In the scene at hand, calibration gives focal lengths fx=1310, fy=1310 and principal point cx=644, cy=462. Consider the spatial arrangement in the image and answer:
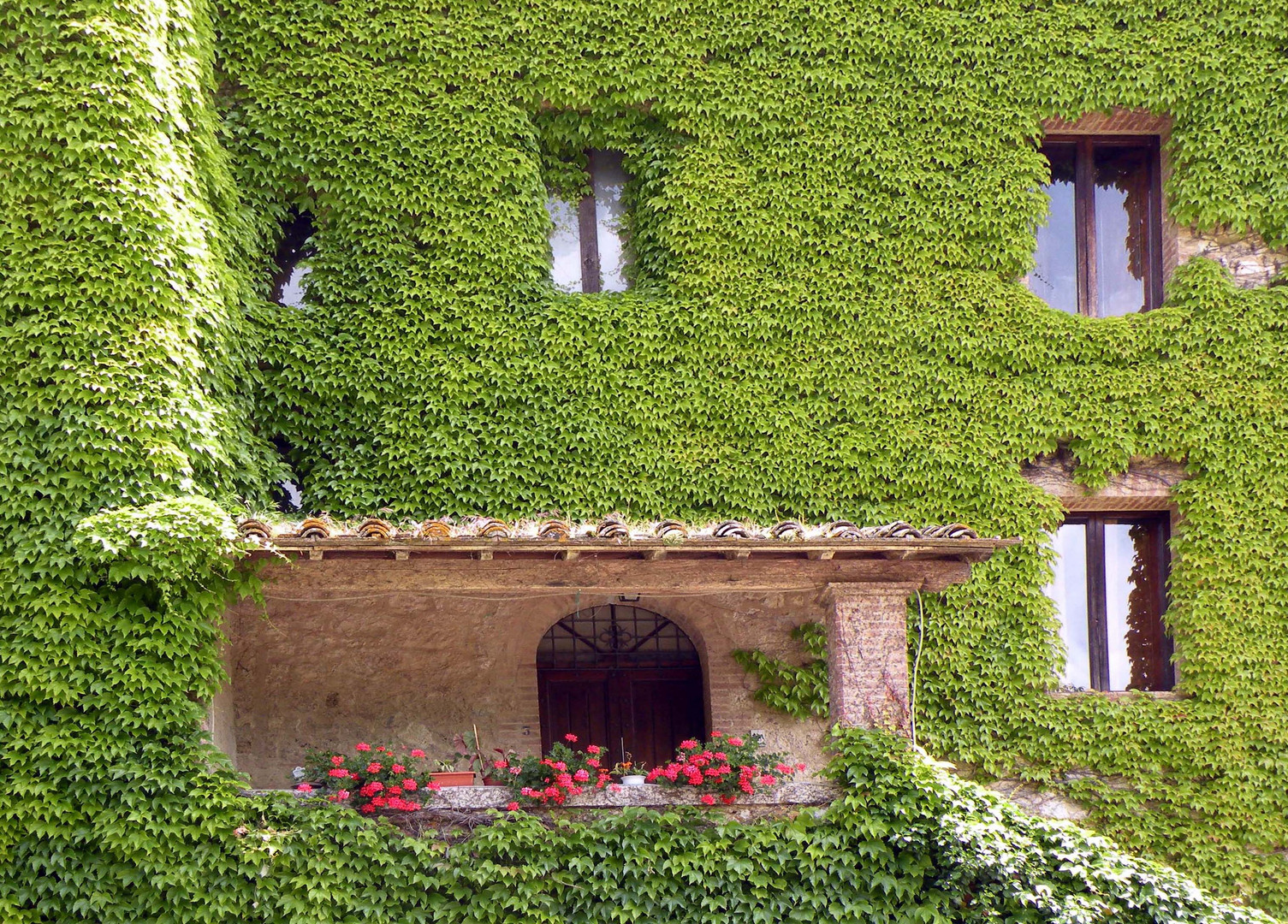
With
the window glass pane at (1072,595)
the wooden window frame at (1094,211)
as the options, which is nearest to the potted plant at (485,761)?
the window glass pane at (1072,595)

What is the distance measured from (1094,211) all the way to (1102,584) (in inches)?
131

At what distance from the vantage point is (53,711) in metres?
7.54

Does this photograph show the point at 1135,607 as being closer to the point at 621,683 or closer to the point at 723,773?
the point at 621,683

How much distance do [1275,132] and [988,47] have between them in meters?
2.57

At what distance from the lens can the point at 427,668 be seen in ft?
32.9

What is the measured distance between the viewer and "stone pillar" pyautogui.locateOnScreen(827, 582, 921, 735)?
846 cm

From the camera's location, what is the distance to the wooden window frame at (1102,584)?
431 inches

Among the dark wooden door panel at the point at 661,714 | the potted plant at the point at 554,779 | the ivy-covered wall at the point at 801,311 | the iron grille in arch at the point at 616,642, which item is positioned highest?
the ivy-covered wall at the point at 801,311

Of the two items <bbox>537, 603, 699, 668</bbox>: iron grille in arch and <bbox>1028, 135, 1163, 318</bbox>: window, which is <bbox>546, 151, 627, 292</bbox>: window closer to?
<bbox>537, 603, 699, 668</bbox>: iron grille in arch

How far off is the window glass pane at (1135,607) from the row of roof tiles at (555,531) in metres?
3.18

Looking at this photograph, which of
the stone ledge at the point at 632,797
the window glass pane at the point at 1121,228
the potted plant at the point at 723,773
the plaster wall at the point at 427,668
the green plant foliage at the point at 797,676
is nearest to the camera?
the stone ledge at the point at 632,797

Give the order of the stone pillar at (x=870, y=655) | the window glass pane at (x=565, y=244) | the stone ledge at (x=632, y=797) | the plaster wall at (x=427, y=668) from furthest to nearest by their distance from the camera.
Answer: the window glass pane at (x=565, y=244) → the plaster wall at (x=427, y=668) → the stone pillar at (x=870, y=655) → the stone ledge at (x=632, y=797)

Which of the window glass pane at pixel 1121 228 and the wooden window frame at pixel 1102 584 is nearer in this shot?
the wooden window frame at pixel 1102 584

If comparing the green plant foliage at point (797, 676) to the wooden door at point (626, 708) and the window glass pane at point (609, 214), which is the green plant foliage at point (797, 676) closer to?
the wooden door at point (626, 708)
